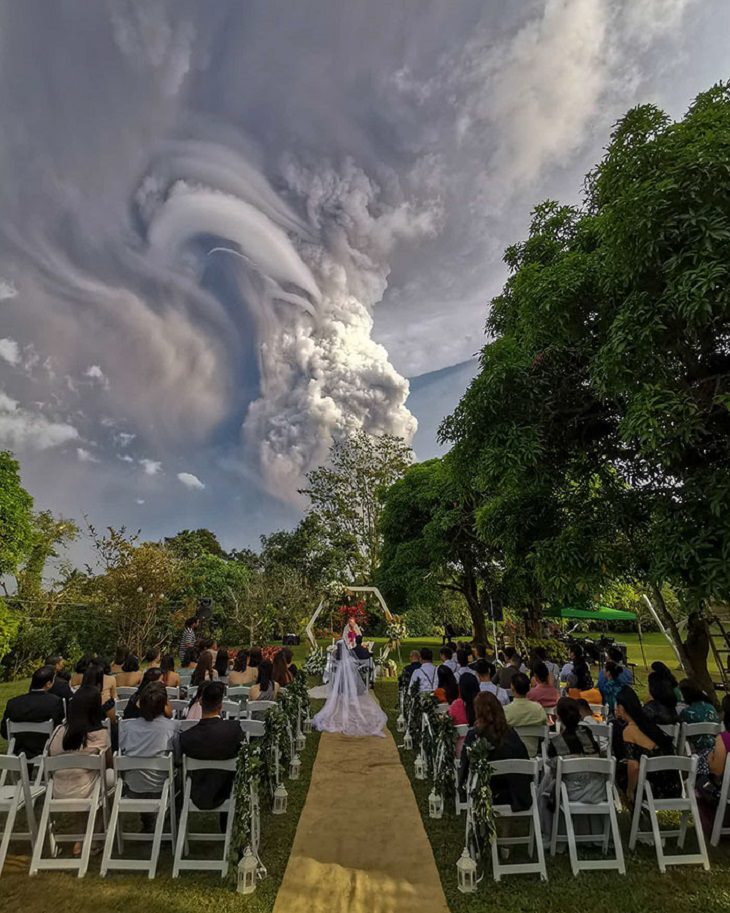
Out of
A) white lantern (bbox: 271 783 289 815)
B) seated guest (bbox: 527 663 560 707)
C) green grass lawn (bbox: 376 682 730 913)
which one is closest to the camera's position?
green grass lawn (bbox: 376 682 730 913)

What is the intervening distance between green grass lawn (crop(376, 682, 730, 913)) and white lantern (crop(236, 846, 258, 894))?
152 centimetres

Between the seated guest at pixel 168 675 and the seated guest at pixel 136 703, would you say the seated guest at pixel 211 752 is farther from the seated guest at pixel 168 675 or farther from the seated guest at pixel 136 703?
the seated guest at pixel 168 675

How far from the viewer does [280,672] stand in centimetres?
792

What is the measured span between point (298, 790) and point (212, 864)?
232 cm

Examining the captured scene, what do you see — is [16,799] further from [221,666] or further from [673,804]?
[673,804]

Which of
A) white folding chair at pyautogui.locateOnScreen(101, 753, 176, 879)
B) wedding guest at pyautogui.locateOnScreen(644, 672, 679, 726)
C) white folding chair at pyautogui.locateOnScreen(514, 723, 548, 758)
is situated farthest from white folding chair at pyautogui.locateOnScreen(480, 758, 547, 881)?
white folding chair at pyautogui.locateOnScreen(101, 753, 176, 879)

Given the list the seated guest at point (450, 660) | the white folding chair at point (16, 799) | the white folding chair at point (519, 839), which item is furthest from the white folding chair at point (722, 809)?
the white folding chair at point (16, 799)

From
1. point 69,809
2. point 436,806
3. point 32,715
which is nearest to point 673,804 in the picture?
point 436,806

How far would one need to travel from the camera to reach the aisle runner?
3.67 meters

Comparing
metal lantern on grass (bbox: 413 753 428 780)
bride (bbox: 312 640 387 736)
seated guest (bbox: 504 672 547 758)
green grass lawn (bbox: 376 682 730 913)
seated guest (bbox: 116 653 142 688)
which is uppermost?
seated guest (bbox: 116 653 142 688)

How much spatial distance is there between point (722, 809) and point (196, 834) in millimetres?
4609

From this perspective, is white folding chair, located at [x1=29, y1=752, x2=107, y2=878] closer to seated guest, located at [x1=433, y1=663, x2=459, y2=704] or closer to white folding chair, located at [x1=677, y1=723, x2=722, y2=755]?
seated guest, located at [x1=433, y1=663, x2=459, y2=704]

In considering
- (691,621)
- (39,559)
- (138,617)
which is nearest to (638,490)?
(691,621)

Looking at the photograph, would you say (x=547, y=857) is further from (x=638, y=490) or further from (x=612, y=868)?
(x=638, y=490)
